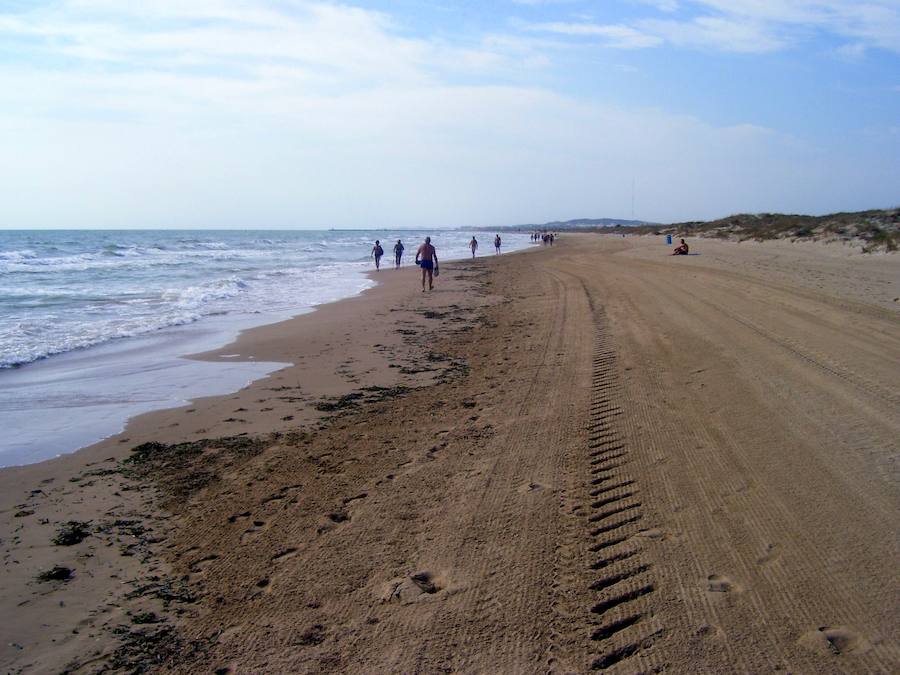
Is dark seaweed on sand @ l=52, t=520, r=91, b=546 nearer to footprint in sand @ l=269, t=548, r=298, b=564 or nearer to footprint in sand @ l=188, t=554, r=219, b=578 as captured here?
footprint in sand @ l=188, t=554, r=219, b=578

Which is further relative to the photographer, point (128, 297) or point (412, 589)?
point (128, 297)

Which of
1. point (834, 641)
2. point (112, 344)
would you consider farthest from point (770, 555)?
point (112, 344)

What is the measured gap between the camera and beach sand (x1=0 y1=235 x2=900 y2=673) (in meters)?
2.88

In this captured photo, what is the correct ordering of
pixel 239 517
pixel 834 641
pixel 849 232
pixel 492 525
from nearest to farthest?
1. pixel 834 641
2. pixel 492 525
3. pixel 239 517
4. pixel 849 232

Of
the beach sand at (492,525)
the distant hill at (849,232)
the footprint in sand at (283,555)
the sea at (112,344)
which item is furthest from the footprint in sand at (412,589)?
the distant hill at (849,232)

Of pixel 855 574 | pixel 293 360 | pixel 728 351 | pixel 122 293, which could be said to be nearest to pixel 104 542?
pixel 855 574

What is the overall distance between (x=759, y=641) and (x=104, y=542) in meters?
3.75

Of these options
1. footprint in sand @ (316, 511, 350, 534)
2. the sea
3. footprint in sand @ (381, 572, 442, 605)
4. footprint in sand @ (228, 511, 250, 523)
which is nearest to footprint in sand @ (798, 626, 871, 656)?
footprint in sand @ (381, 572, 442, 605)

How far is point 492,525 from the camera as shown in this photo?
13.0 ft

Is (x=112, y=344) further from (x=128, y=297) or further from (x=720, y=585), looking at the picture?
(x=720, y=585)

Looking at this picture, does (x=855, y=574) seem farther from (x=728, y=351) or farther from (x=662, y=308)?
(x=662, y=308)

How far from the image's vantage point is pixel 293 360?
32.3 ft

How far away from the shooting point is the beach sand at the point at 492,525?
114 inches

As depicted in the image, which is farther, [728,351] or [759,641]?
[728,351]
